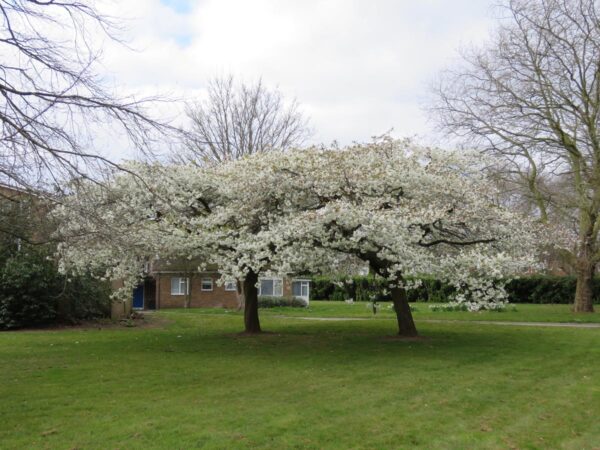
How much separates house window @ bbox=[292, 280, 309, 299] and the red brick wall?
3891 mm

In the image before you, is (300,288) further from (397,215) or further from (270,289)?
(397,215)

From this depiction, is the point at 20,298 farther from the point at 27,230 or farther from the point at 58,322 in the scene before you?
the point at 27,230

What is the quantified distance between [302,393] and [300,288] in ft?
93.2

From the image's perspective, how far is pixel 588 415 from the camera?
8.07 meters

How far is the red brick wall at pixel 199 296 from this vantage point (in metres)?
35.9

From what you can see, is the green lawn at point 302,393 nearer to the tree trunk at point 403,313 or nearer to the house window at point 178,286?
the tree trunk at point 403,313

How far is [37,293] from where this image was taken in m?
21.2

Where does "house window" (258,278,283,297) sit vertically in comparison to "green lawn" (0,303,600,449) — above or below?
above

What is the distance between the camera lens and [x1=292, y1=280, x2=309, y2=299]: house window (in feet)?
123

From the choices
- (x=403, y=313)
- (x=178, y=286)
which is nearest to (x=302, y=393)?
(x=403, y=313)

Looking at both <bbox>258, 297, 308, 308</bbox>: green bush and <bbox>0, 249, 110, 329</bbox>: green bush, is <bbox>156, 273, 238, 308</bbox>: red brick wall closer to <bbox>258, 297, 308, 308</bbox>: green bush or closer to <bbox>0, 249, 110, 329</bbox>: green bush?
<bbox>258, 297, 308, 308</bbox>: green bush

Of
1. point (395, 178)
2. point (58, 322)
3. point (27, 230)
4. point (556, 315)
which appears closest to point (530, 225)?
point (395, 178)

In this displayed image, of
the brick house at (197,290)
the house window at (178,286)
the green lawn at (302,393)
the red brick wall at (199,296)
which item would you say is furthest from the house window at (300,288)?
the green lawn at (302,393)

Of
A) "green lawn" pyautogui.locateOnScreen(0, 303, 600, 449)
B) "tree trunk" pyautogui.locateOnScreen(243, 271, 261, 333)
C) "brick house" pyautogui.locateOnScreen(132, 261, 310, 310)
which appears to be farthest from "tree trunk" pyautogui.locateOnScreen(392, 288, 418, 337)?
"brick house" pyautogui.locateOnScreen(132, 261, 310, 310)
